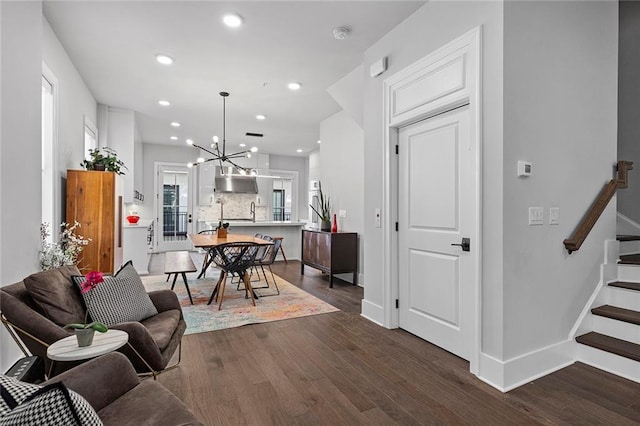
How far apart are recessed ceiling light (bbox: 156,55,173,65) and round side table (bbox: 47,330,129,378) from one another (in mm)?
3313

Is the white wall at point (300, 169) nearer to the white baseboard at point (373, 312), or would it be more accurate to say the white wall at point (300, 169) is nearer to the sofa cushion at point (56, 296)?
the white baseboard at point (373, 312)

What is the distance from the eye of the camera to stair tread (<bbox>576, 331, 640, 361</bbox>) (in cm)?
235

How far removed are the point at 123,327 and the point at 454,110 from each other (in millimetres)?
2832

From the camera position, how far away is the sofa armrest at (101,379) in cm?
128

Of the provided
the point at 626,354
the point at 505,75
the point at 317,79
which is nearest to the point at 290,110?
the point at 317,79

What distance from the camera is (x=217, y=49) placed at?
12.1ft

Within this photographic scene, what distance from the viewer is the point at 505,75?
226cm

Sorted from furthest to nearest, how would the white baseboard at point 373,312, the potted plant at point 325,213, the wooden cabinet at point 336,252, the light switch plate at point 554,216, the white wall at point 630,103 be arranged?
1. the potted plant at point 325,213
2. the wooden cabinet at point 336,252
3. the white wall at point 630,103
4. the white baseboard at point 373,312
5. the light switch plate at point 554,216

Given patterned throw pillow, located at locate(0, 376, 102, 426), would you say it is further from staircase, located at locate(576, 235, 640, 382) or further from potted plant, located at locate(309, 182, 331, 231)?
potted plant, located at locate(309, 182, 331, 231)

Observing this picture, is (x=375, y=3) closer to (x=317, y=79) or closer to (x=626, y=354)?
(x=317, y=79)

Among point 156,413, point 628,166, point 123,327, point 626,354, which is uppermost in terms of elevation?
point 628,166

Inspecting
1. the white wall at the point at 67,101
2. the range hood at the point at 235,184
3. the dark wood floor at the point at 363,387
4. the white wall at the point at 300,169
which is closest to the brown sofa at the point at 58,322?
the dark wood floor at the point at 363,387

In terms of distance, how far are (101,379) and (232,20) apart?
3.07 m

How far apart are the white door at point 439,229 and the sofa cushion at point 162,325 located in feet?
6.92
